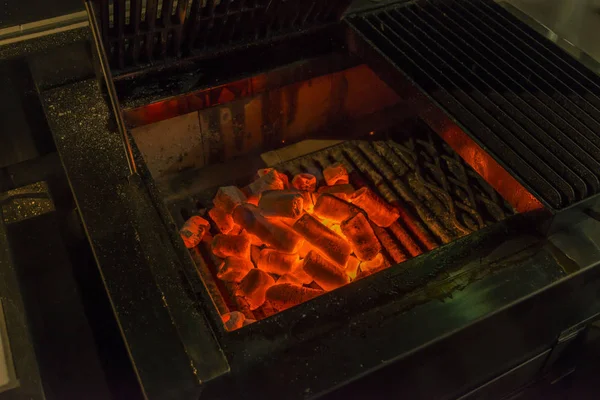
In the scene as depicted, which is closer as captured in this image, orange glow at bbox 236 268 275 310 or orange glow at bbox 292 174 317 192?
orange glow at bbox 236 268 275 310

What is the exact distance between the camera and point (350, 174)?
215cm

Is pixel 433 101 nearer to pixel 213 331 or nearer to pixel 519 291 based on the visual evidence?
pixel 519 291

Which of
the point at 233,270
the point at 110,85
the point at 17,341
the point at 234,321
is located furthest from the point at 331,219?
the point at 17,341

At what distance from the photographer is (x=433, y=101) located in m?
1.60

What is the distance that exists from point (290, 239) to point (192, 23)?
70 centimetres

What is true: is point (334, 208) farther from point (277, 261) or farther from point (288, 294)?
point (288, 294)

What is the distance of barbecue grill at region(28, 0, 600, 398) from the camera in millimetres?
1257

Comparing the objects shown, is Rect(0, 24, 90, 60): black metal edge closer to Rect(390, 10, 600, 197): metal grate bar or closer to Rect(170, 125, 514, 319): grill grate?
Rect(170, 125, 514, 319): grill grate

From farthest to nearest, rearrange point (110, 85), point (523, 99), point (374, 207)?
1. point (374, 207)
2. point (523, 99)
3. point (110, 85)

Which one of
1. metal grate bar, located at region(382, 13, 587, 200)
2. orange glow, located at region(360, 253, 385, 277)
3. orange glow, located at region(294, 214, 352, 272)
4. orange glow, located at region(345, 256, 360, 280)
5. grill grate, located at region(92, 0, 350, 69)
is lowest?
orange glow, located at region(360, 253, 385, 277)

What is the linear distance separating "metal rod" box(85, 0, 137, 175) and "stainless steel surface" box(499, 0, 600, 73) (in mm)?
1553

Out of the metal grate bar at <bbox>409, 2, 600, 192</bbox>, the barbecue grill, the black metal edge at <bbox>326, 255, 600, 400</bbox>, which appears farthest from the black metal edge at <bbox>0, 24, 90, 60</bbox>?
the black metal edge at <bbox>326, 255, 600, 400</bbox>

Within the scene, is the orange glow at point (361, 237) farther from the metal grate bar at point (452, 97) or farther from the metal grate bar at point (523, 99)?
the metal grate bar at point (523, 99)

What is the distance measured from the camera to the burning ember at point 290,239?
167 cm
